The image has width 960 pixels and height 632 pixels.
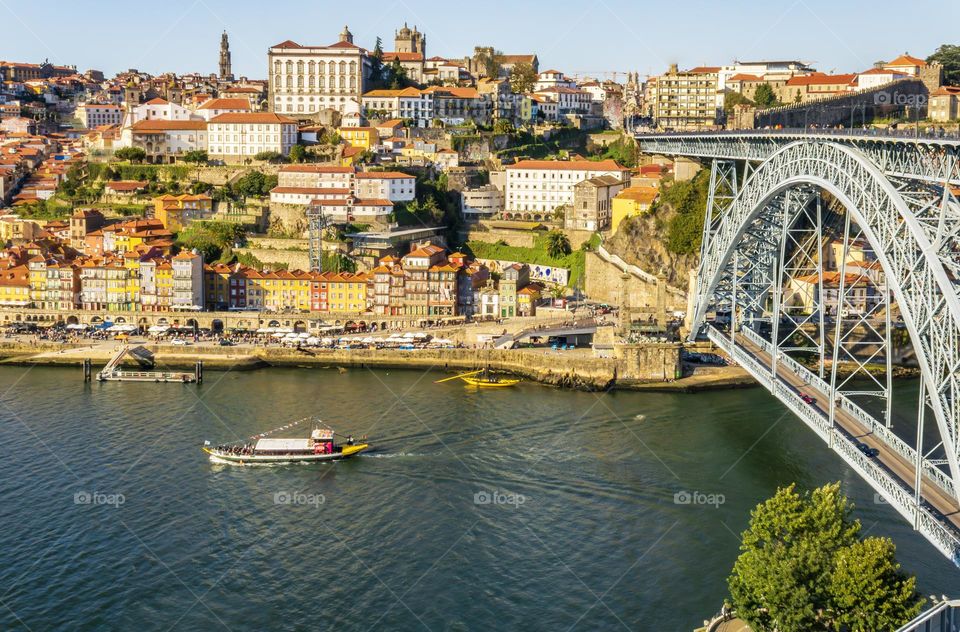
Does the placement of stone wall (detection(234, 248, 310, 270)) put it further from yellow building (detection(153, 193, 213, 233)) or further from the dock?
the dock

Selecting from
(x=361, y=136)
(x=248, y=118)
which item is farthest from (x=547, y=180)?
(x=248, y=118)

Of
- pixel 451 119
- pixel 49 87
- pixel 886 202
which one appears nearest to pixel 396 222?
pixel 451 119

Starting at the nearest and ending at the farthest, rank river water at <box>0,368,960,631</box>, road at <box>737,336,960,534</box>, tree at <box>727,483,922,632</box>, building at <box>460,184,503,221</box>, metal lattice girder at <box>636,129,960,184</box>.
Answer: tree at <box>727,483,922,632</box> → metal lattice girder at <box>636,129,960,184</box> → road at <box>737,336,960,534</box> → river water at <box>0,368,960,631</box> → building at <box>460,184,503,221</box>

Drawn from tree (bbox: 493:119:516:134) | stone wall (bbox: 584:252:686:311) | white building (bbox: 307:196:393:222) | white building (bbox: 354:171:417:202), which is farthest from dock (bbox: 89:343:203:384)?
tree (bbox: 493:119:516:134)

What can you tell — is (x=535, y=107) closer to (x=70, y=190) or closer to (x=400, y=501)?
(x=70, y=190)

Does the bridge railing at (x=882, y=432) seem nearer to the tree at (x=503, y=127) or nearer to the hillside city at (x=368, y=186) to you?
the hillside city at (x=368, y=186)

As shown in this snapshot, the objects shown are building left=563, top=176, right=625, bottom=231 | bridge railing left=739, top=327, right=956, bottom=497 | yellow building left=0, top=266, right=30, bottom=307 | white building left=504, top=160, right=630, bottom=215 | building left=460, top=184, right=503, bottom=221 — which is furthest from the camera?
building left=460, top=184, right=503, bottom=221
